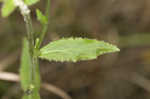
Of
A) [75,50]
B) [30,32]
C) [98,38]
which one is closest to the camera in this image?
[30,32]

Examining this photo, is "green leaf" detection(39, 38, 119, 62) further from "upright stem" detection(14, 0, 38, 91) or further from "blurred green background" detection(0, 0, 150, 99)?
"blurred green background" detection(0, 0, 150, 99)

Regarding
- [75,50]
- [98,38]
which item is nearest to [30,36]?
[75,50]

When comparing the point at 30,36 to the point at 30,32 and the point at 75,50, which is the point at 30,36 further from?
the point at 75,50

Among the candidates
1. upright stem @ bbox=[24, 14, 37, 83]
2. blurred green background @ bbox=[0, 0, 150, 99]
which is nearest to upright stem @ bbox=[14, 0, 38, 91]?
upright stem @ bbox=[24, 14, 37, 83]

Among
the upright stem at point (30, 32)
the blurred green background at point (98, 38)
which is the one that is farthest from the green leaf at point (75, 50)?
the blurred green background at point (98, 38)

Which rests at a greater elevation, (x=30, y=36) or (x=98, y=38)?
(x=30, y=36)

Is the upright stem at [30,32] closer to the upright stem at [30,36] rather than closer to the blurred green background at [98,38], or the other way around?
the upright stem at [30,36]
